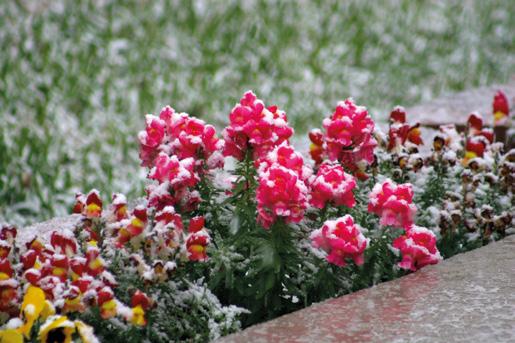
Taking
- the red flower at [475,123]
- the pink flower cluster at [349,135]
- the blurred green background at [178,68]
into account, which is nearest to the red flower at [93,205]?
the pink flower cluster at [349,135]

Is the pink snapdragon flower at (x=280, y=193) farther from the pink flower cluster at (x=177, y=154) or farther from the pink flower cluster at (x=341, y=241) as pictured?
the pink flower cluster at (x=177, y=154)

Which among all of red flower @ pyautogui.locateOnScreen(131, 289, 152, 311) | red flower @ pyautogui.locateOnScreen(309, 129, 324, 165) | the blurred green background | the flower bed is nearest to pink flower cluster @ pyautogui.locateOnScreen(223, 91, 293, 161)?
the flower bed

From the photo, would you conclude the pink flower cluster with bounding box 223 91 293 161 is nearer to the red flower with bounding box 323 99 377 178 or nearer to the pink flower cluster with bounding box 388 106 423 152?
the red flower with bounding box 323 99 377 178

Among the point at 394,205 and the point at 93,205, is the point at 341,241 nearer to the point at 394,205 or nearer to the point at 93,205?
the point at 394,205

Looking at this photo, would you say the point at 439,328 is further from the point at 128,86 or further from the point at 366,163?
the point at 128,86

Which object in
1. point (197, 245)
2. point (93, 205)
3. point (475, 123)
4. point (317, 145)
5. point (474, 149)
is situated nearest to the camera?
point (197, 245)

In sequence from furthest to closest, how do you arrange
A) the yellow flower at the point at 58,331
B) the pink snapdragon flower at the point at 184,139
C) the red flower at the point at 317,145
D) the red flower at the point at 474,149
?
the red flower at the point at 474,149 < the red flower at the point at 317,145 < the pink snapdragon flower at the point at 184,139 < the yellow flower at the point at 58,331

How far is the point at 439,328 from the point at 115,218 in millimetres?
780

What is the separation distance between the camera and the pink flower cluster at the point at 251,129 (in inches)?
80.7

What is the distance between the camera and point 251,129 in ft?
6.72

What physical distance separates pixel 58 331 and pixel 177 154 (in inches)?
25.7

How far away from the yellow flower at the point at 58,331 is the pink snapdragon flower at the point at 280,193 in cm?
52

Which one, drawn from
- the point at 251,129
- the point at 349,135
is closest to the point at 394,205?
the point at 349,135

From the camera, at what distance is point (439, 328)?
1748 mm
